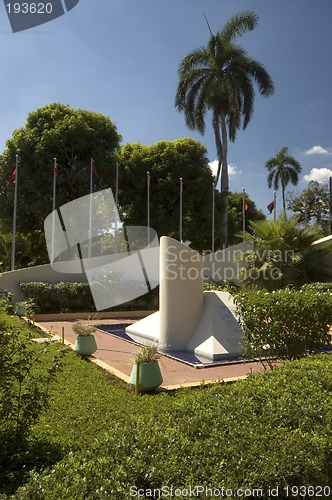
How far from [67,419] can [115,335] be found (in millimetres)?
8161

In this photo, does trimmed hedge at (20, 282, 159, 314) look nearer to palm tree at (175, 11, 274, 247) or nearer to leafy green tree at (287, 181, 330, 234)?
palm tree at (175, 11, 274, 247)

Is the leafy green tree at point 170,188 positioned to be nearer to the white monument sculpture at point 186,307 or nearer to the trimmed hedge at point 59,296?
the trimmed hedge at point 59,296

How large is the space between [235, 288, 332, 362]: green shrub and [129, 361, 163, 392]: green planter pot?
57.5 inches

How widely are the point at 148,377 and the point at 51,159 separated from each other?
20.5 m

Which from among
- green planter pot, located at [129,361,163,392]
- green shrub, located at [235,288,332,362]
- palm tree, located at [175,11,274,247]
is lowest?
green planter pot, located at [129,361,163,392]

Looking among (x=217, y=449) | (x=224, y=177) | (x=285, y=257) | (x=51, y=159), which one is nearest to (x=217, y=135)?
(x=224, y=177)

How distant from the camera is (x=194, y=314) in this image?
33.9 feet

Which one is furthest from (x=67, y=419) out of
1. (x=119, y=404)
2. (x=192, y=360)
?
(x=192, y=360)

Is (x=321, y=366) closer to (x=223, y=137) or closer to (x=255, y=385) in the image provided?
(x=255, y=385)

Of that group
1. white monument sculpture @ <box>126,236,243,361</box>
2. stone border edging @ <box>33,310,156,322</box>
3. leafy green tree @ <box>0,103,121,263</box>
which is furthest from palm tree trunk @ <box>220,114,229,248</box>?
white monument sculpture @ <box>126,236,243,361</box>

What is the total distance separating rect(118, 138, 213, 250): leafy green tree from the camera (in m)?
26.5

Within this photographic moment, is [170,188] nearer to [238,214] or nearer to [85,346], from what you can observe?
[238,214]

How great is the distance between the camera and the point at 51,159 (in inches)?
955

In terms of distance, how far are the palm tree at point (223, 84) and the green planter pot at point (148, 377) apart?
19138 mm
